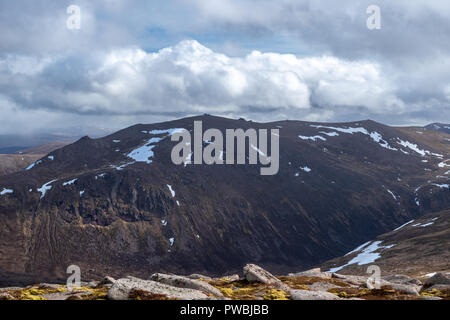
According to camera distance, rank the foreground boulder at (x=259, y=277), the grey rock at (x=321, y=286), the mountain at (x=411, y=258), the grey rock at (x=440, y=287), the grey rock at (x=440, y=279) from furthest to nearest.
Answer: the mountain at (x=411, y=258)
the grey rock at (x=321, y=286)
the foreground boulder at (x=259, y=277)
the grey rock at (x=440, y=279)
the grey rock at (x=440, y=287)

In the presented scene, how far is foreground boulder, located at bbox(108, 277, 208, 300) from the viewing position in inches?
1258

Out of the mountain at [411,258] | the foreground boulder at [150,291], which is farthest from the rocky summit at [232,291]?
the mountain at [411,258]

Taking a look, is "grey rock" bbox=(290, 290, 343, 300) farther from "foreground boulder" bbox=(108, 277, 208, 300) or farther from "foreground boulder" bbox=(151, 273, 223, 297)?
"foreground boulder" bbox=(108, 277, 208, 300)

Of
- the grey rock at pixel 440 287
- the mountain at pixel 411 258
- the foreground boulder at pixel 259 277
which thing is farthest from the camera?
the mountain at pixel 411 258

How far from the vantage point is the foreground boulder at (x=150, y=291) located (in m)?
32.0

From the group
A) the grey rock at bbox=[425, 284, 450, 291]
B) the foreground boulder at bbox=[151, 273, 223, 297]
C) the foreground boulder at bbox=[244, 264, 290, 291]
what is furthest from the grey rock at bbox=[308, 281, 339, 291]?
the foreground boulder at bbox=[151, 273, 223, 297]

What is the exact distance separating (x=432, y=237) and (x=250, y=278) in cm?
17324

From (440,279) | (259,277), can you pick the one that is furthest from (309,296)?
(440,279)

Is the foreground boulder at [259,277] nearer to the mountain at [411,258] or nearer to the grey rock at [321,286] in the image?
the grey rock at [321,286]
